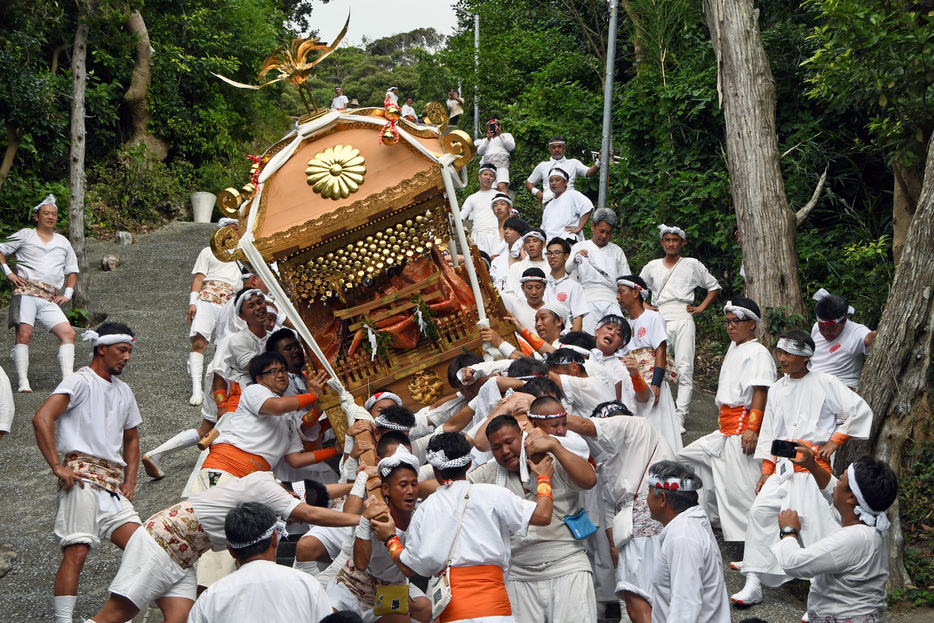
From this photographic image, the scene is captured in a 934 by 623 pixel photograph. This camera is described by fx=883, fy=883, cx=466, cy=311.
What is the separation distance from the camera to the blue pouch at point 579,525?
4.50m

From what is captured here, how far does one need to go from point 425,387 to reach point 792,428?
2359mm

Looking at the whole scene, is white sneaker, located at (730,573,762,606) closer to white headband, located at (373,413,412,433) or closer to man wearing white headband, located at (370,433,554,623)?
man wearing white headband, located at (370,433,554,623)

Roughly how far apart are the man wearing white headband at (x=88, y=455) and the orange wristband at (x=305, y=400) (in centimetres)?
102

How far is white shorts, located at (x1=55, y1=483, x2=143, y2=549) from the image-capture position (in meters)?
4.95

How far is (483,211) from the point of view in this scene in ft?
38.3

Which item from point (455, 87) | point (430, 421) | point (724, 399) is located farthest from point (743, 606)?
point (455, 87)

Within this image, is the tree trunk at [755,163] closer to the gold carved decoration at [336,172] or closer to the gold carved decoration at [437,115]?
the gold carved decoration at [437,115]

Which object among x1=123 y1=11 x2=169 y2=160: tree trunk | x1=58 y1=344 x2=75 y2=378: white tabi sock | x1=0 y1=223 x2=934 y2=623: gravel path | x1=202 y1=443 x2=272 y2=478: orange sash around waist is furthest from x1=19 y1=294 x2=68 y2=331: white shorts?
x1=123 y1=11 x2=169 y2=160: tree trunk

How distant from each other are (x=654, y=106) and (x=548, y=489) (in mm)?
8607

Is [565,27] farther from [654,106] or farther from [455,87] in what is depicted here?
[654,106]

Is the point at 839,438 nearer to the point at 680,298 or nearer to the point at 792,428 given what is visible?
the point at 792,428

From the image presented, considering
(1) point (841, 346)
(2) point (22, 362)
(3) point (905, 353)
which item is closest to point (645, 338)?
(1) point (841, 346)

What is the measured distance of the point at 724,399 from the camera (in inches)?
245

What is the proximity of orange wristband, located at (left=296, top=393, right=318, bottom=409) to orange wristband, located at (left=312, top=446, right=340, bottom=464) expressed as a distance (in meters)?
0.34
